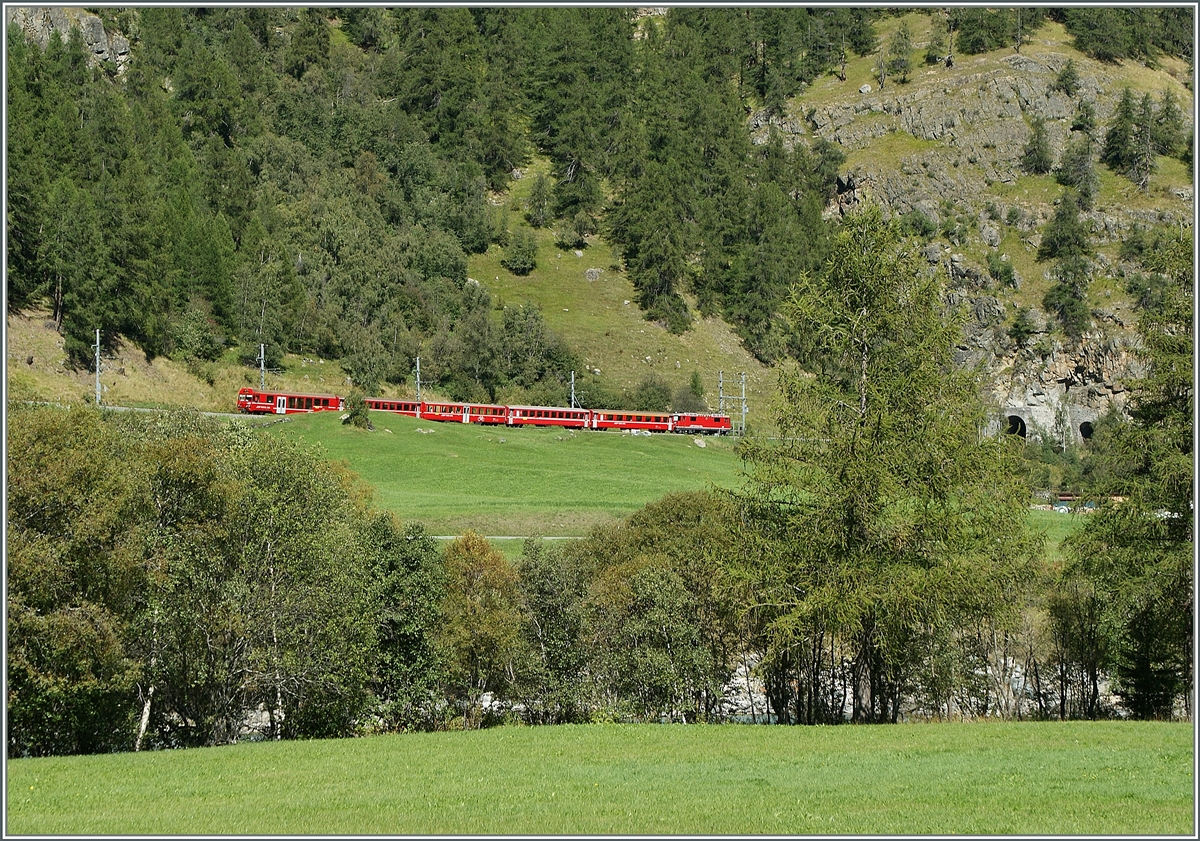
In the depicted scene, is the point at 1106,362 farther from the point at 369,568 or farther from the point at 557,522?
the point at 369,568

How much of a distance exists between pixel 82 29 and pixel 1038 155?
493ft

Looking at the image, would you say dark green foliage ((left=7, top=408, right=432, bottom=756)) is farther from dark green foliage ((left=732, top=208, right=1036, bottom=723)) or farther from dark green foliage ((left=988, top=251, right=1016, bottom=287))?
dark green foliage ((left=988, top=251, right=1016, bottom=287))

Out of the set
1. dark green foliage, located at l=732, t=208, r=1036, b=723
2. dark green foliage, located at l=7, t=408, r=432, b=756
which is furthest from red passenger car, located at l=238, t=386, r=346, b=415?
dark green foliage, located at l=732, t=208, r=1036, b=723

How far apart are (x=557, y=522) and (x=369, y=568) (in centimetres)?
2429

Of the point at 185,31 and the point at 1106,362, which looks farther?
the point at 185,31

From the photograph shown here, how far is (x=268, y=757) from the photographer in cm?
2073

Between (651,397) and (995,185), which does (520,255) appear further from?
(995,185)

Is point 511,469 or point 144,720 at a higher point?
point 144,720

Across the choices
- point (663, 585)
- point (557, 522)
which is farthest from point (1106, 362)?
point (663, 585)

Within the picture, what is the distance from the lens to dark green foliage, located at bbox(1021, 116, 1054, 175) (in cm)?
16825

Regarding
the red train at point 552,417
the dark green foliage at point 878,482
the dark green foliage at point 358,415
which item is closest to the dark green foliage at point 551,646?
the dark green foliage at point 878,482

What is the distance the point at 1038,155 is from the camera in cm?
16838

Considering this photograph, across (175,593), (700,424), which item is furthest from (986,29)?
(175,593)

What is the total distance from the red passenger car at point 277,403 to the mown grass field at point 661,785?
67.0 metres
